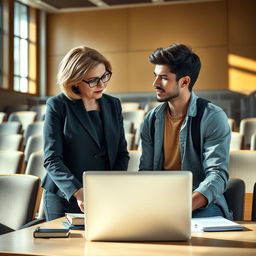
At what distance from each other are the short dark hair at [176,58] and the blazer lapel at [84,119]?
45 cm

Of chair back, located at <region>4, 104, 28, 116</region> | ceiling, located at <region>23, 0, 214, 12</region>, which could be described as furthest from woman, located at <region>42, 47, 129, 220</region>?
ceiling, located at <region>23, 0, 214, 12</region>

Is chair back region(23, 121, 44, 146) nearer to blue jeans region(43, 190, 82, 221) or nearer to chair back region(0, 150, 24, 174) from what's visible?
chair back region(0, 150, 24, 174)

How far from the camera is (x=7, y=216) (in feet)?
9.28

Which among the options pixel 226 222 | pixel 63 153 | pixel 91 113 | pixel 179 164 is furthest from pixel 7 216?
pixel 226 222

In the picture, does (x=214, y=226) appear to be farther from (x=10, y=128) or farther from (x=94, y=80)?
(x=10, y=128)

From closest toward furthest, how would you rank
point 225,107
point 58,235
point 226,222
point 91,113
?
point 58,235 < point 226,222 < point 91,113 < point 225,107

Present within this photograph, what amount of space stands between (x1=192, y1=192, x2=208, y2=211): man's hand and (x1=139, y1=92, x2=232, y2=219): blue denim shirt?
4 centimetres

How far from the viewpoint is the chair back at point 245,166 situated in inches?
134

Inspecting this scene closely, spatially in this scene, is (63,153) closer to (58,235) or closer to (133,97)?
(58,235)

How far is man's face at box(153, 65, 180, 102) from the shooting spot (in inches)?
107

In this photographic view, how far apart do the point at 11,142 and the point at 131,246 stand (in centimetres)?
390

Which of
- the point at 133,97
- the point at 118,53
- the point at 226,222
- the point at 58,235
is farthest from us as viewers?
the point at 118,53

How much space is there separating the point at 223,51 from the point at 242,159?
948 centimetres

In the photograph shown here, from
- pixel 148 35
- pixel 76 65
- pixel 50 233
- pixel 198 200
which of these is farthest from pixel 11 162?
pixel 148 35
